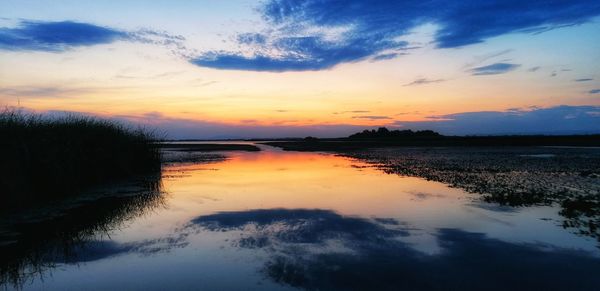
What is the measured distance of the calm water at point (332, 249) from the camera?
7.63 metres

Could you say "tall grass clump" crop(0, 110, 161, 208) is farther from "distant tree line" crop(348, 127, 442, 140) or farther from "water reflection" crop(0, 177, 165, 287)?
"distant tree line" crop(348, 127, 442, 140)

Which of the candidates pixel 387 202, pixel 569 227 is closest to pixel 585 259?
pixel 569 227

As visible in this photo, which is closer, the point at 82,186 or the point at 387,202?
the point at 387,202

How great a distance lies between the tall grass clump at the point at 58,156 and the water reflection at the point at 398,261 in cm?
738

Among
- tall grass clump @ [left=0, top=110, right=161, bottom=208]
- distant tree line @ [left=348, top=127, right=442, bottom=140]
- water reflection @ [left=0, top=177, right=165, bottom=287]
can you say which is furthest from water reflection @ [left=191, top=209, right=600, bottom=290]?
distant tree line @ [left=348, top=127, right=442, bottom=140]

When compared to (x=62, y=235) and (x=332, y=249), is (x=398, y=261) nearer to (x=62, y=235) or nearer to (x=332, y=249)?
(x=332, y=249)

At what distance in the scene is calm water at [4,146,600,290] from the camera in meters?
7.63

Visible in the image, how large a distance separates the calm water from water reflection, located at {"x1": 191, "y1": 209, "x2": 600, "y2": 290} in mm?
22

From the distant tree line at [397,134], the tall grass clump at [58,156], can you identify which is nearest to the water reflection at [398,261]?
the tall grass clump at [58,156]

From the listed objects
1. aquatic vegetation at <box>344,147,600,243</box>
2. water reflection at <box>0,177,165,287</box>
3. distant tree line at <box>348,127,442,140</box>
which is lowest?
water reflection at <box>0,177,165,287</box>

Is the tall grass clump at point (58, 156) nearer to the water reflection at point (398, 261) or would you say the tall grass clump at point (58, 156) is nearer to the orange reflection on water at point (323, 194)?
the orange reflection on water at point (323, 194)

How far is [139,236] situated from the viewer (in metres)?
11.3

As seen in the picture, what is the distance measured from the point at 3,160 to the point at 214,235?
8.14 meters

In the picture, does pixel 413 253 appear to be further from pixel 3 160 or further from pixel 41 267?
pixel 3 160
